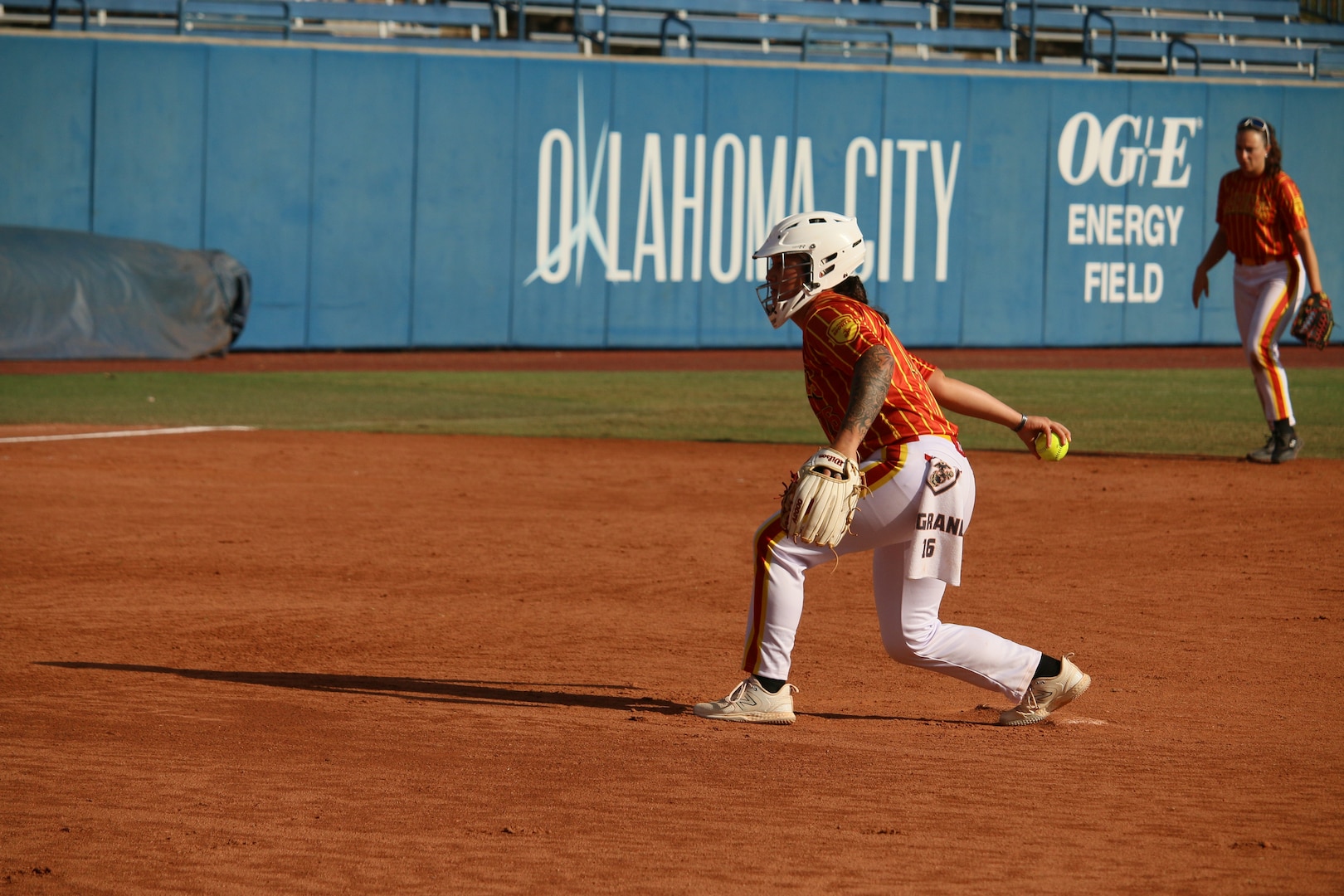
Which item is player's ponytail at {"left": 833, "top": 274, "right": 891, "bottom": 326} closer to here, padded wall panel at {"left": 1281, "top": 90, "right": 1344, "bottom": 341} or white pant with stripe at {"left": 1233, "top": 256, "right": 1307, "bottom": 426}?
white pant with stripe at {"left": 1233, "top": 256, "right": 1307, "bottom": 426}

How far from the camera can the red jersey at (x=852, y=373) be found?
4.76 meters

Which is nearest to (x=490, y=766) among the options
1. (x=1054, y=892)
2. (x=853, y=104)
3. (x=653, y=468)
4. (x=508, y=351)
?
(x=1054, y=892)

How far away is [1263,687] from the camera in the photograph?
5590 millimetres

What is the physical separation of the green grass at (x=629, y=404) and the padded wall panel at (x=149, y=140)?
3.01 m

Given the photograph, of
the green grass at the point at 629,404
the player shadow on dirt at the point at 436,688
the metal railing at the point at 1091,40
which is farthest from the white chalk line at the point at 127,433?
the metal railing at the point at 1091,40

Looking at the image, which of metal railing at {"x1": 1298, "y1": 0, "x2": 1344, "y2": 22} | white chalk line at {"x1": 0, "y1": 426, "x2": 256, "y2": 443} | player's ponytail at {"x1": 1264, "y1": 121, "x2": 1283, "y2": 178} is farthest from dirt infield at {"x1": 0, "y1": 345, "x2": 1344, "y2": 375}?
player's ponytail at {"x1": 1264, "y1": 121, "x2": 1283, "y2": 178}

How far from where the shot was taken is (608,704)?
5.32 m

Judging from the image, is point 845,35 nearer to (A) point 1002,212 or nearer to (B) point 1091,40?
(A) point 1002,212

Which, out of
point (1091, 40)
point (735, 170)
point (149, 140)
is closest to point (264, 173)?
point (149, 140)

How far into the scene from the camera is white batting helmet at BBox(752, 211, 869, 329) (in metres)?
4.92

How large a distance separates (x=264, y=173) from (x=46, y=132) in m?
2.60

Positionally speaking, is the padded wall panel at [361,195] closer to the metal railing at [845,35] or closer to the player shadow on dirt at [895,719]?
the metal railing at [845,35]

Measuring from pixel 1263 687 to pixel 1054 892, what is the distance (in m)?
2.43

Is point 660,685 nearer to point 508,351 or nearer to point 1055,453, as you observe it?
point 1055,453
